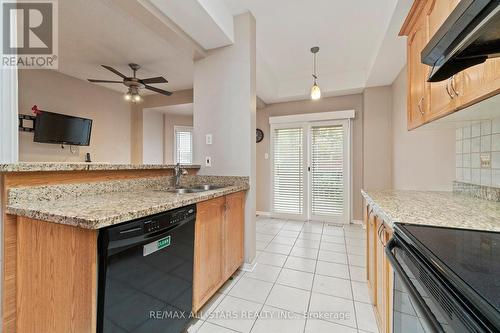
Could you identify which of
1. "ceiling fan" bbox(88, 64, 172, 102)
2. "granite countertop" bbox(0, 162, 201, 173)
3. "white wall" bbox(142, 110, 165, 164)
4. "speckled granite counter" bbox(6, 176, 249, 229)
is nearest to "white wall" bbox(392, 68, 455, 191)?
"speckled granite counter" bbox(6, 176, 249, 229)

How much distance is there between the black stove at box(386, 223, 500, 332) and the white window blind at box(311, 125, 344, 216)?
3.16 meters

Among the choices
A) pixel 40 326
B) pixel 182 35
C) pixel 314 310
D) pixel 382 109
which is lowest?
pixel 314 310

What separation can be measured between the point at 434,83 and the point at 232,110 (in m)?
1.65

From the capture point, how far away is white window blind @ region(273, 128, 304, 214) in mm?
4188

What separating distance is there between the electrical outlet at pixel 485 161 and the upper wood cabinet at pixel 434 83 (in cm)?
47

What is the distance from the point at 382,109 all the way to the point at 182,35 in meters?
3.27

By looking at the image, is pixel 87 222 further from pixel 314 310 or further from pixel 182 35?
pixel 182 35

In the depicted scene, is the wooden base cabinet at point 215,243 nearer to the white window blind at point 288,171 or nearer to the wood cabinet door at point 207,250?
the wood cabinet door at point 207,250

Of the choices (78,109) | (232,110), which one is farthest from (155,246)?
(78,109)

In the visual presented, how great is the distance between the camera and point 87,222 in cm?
82

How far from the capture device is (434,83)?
1387mm

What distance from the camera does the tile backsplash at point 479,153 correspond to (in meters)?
1.43

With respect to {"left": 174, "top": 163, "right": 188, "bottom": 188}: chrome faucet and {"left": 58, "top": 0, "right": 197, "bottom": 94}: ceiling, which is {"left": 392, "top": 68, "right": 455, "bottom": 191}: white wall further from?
{"left": 58, "top": 0, "right": 197, "bottom": 94}: ceiling

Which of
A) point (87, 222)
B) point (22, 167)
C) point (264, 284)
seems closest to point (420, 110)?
point (264, 284)
